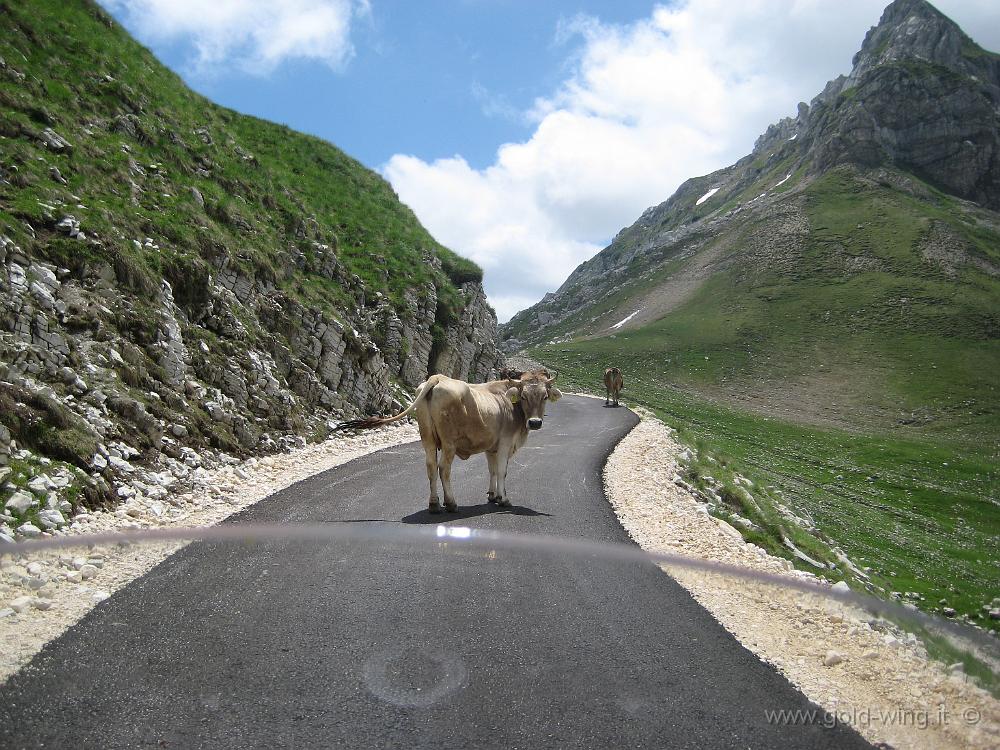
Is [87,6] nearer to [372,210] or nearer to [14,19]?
[14,19]

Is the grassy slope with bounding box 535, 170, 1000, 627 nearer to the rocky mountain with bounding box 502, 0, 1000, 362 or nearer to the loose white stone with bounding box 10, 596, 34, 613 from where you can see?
the rocky mountain with bounding box 502, 0, 1000, 362

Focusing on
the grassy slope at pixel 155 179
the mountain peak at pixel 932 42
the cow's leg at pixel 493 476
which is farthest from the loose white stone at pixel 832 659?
the mountain peak at pixel 932 42

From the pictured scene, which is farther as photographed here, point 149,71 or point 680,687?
→ point 149,71

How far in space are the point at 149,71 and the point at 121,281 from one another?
19.8 meters

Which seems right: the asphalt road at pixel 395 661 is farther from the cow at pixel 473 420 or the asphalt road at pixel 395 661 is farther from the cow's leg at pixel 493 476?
the cow's leg at pixel 493 476

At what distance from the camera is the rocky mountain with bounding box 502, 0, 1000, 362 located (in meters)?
121

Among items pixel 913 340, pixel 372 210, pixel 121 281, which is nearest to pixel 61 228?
pixel 121 281

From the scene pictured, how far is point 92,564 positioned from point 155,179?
18.2 metres

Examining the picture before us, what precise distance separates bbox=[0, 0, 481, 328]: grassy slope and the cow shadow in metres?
10.3

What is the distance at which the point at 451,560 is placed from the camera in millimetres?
7199

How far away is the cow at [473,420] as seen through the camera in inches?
404

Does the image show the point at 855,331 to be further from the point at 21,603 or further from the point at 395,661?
the point at 21,603

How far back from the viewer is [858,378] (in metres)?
81.9

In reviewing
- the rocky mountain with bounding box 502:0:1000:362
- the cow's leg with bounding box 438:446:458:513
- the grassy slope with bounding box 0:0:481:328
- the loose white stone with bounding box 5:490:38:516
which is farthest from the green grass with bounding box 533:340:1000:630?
the rocky mountain with bounding box 502:0:1000:362
